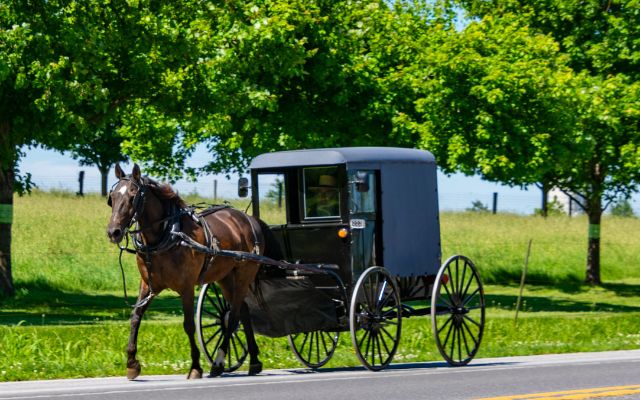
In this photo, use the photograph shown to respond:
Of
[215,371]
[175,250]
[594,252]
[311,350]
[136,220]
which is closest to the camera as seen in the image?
[136,220]

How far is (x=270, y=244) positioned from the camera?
15.4 m

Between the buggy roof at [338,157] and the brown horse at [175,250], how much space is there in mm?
1268

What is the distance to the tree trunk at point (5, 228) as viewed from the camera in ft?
88.0

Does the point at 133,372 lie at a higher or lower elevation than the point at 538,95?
lower

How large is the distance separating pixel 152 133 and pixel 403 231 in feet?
53.3

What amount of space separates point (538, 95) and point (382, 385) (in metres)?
18.6

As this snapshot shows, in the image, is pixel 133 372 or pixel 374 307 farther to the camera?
pixel 374 307

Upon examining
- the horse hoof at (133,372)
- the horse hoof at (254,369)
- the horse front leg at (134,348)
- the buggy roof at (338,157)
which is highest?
the buggy roof at (338,157)

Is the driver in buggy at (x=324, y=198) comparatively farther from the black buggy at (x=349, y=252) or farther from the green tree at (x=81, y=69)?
the green tree at (x=81, y=69)

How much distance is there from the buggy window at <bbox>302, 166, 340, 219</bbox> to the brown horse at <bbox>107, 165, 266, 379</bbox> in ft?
4.46

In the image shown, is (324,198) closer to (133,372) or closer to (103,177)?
(133,372)

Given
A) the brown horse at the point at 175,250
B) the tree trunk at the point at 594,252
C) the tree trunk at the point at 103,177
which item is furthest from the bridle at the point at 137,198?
the tree trunk at the point at 103,177

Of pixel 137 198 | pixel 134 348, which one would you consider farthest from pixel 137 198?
pixel 134 348

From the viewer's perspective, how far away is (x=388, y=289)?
1516 centimetres
